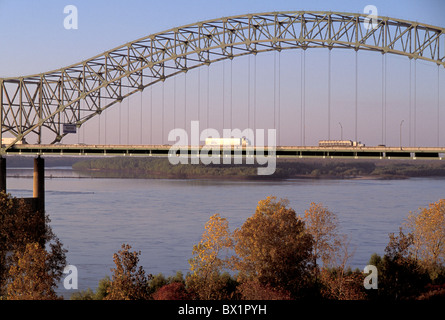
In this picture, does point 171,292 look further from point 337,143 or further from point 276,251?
point 337,143

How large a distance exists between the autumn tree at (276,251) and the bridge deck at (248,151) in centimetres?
2076

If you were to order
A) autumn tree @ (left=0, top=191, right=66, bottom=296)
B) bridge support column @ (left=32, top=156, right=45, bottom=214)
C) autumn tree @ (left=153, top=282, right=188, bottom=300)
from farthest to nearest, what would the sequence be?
bridge support column @ (left=32, top=156, right=45, bottom=214) → autumn tree @ (left=0, top=191, right=66, bottom=296) → autumn tree @ (left=153, top=282, right=188, bottom=300)

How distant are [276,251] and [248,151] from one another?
27.9 metres

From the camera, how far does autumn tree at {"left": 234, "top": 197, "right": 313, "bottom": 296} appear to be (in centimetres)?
4888

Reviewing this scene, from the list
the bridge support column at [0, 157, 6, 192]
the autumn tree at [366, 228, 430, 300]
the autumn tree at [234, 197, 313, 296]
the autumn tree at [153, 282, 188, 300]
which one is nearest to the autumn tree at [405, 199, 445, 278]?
the autumn tree at [366, 228, 430, 300]

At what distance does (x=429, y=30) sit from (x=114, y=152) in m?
42.2

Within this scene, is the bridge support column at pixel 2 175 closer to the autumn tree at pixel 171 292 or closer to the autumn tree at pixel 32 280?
the autumn tree at pixel 32 280

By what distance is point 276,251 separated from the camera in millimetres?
49562

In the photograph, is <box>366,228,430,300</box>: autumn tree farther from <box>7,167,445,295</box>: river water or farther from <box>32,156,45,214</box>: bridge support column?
<box>32,156,45,214</box>: bridge support column

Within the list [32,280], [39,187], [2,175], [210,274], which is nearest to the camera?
[32,280]

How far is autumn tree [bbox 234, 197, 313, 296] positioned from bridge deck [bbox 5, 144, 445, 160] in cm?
2076

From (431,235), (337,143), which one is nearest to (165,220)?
(337,143)
